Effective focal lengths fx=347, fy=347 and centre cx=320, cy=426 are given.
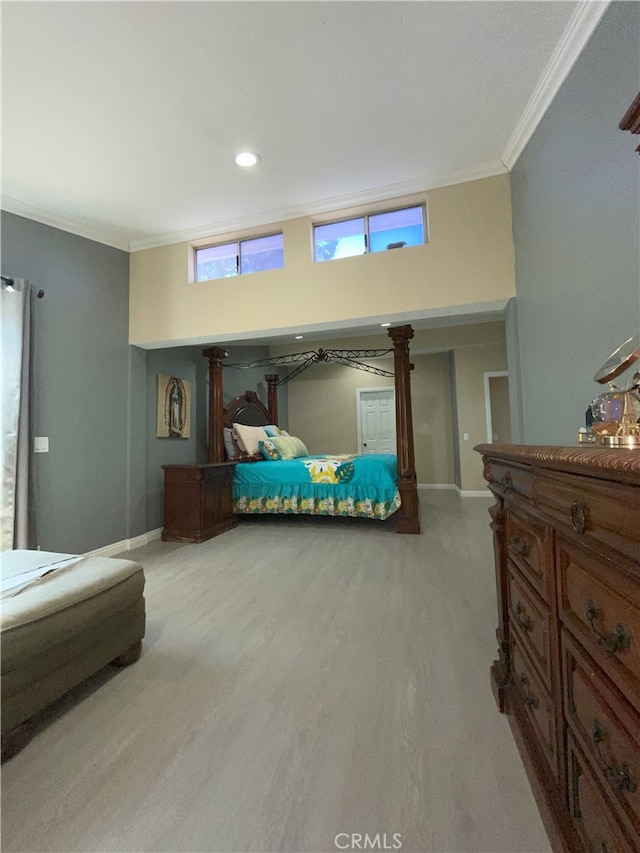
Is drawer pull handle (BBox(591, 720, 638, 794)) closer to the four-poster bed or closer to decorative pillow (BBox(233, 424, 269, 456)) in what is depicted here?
the four-poster bed

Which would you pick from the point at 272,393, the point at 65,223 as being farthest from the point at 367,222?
the point at 272,393

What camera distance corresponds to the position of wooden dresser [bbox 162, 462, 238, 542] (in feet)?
12.1

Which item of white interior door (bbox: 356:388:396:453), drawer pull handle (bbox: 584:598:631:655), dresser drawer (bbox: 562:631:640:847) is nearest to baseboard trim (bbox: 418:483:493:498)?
white interior door (bbox: 356:388:396:453)

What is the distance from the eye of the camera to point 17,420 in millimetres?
2508

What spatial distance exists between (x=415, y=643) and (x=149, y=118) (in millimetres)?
3284

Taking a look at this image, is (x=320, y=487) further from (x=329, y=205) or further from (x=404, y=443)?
(x=329, y=205)

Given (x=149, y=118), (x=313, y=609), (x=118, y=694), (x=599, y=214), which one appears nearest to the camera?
(x=599, y=214)

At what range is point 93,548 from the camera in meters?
3.16

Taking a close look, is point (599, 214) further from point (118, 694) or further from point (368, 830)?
point (118, 694)

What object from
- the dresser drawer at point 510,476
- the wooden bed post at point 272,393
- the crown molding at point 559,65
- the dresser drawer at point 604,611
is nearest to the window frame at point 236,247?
the crown molding at point 559,65

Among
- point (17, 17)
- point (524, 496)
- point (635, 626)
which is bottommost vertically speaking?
point (635, 626)

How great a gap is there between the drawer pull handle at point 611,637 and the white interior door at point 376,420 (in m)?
6.65

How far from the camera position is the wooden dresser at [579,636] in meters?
0.55

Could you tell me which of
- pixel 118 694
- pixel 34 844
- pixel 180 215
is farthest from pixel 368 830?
pixel 180 215
